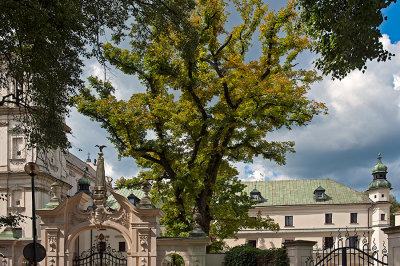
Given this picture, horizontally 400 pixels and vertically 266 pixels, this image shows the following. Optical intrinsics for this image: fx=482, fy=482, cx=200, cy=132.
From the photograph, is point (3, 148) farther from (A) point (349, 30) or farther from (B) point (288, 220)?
(A) point (349, 30)

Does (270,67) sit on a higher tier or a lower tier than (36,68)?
higher

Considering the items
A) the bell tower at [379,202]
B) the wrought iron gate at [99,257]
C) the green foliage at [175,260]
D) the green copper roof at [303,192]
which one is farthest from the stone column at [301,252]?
the green copper roof at [303,192]

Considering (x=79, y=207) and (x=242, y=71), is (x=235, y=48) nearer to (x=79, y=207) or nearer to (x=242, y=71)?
(x=242, y=71)

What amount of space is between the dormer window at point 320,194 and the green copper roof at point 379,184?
16.7 feet

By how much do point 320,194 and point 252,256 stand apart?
3569 cm

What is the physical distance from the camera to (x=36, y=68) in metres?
10.4

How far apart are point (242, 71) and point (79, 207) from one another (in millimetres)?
8478

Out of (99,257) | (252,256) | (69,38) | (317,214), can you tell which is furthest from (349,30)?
(317,214)

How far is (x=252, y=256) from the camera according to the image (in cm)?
1753

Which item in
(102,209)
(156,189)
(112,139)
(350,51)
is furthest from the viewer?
(156,189)

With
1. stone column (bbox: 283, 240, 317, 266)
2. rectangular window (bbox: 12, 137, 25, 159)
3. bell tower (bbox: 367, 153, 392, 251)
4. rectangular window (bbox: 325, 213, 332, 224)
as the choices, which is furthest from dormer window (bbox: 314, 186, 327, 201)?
stone column (bbox: 283, 240, 317, 266)

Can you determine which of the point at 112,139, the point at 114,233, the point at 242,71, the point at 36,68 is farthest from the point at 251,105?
the point at 114,233

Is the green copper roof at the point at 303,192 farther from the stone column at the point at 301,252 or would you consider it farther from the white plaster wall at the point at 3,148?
the stone column at the point at 301,252

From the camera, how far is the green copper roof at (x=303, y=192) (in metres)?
50.6
